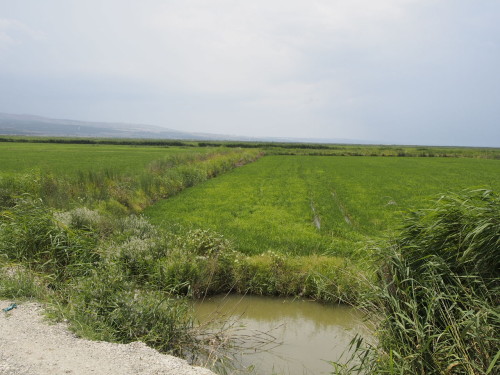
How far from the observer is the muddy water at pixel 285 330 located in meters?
5.45

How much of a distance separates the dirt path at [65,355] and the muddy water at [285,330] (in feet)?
5.30

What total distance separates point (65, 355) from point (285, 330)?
4025 millimetres

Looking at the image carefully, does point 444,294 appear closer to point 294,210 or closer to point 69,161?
point 294,210

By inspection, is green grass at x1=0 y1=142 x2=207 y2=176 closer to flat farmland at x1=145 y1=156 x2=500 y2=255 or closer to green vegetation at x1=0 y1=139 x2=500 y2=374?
flat farmland at x1=145 y1=156 x2=500 y2=255

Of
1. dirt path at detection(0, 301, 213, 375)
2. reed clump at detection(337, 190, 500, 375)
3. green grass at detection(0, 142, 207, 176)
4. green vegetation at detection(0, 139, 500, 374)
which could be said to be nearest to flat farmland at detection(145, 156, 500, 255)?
green vegetation at detection(0, 139, 500, 374)

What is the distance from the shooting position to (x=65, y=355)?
411cm

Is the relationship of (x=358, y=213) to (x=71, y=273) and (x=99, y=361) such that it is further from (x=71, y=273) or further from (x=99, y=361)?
(x=99, y=361)

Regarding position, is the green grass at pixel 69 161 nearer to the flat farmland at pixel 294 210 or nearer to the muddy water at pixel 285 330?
the flat farmland at pixel 294 210

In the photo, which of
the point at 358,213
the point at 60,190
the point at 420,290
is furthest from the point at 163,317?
the point at 358,213

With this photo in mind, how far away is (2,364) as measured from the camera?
3.69 meters

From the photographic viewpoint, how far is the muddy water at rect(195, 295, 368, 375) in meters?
5.45

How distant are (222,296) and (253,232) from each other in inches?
173

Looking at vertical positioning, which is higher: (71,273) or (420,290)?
(420,290)

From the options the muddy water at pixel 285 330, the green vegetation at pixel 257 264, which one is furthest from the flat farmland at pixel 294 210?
the muddy water at pixel 285 330
